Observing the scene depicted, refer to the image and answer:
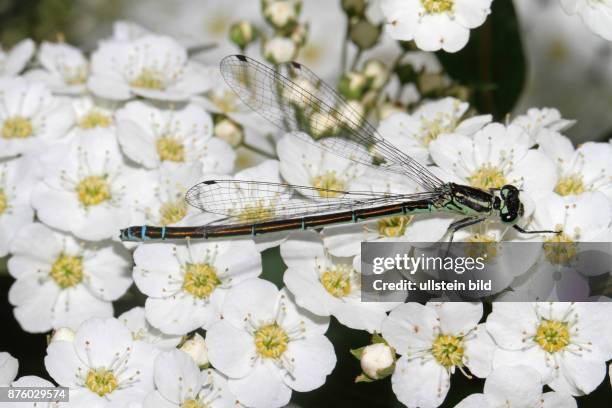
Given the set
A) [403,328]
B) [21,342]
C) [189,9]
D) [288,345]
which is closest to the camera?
[403,328]

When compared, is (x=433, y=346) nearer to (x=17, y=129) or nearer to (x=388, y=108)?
(x=388, y=108)

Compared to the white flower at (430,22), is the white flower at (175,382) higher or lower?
lower

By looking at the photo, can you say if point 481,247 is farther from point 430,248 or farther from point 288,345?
point 288,345

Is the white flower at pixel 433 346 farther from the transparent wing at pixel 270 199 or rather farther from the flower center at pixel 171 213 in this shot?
the flower center at pixel 171 213

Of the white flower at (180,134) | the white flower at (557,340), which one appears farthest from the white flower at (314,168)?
the white flower at (557,340)

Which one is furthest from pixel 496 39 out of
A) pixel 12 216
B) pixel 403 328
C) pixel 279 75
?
pixel 12 216

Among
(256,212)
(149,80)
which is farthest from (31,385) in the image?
(149,80)

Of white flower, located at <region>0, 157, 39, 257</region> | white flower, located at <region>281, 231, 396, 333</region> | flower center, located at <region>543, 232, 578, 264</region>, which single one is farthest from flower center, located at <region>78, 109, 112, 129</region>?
flower center, located at <region>543, 232, 578, 264</region>
